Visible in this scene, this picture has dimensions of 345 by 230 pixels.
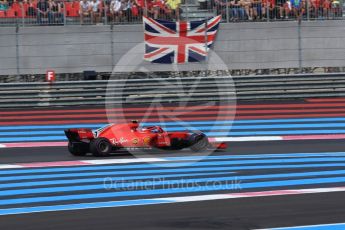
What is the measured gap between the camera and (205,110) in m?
22.5

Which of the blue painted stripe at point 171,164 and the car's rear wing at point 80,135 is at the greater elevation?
the car's rear wing at point 80,135

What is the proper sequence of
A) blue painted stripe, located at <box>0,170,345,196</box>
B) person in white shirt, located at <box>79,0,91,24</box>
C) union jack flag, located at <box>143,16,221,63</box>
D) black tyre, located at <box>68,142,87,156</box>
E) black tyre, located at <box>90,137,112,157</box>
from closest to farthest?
blue painted stripe, located at <box>0,170,345,196</box> → black tyre, located at <box>90,137,112,157</box> → black tyre, located at <box>68,142,87,156</box> → union jack flag, located at <box>143,16,221,63</box> → person in white shirt, located at <box>79,0,91,24</box>

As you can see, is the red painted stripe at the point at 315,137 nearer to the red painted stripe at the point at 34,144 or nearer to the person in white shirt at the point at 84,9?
the red painted stripe at the point at 34,144

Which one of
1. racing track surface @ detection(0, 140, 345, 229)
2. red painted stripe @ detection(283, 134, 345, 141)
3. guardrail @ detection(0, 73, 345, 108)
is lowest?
red painted stripe @ detection(283, 134, 345, 141)

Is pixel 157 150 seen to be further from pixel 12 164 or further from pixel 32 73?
→ pixel 32 73

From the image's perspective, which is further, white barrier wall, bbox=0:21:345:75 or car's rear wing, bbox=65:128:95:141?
white barrier wall, bbox=0:21:345:75

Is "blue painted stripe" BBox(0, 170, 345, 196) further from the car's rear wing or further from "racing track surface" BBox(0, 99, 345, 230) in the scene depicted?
the car's rear wing

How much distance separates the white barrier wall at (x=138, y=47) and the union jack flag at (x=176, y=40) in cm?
30

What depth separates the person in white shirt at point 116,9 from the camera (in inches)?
955

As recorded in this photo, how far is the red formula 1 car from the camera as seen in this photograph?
15000 mm

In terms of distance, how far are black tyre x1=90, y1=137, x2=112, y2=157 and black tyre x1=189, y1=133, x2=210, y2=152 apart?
1.59 metres

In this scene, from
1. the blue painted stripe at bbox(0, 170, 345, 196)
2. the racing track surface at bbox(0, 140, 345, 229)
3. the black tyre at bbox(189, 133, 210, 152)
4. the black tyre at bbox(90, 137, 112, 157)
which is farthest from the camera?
the black tyre at bbox(189, 133, 210, 152)

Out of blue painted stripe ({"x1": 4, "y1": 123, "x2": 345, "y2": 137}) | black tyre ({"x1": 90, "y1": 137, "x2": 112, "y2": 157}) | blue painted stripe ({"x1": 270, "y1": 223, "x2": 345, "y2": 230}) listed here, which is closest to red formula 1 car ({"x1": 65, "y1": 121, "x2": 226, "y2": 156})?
black tyre ({"x1": 90, "y1": 137, "x2": 112, "y2": 157})

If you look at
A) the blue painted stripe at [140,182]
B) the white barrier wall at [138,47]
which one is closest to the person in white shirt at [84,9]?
the white barrier wall at [138,47]
